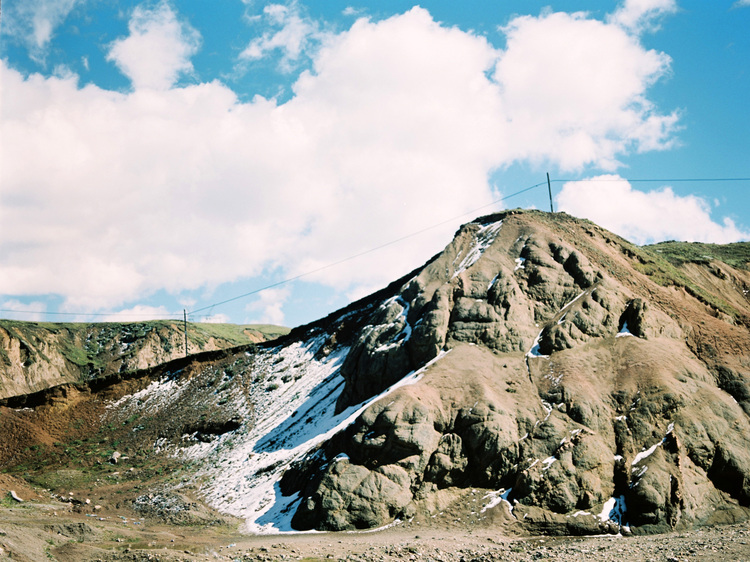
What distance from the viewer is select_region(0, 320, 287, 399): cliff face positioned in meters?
79.7

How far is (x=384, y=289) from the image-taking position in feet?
181

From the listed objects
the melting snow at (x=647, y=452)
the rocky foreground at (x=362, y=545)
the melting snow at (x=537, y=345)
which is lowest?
the rocky foreground at (x=362, y=545)

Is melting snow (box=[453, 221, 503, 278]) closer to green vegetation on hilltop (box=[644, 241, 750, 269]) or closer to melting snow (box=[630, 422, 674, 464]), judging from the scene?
melting snow (box=[630, 422, 674, 464])

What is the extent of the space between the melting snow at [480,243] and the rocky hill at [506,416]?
0.16 m

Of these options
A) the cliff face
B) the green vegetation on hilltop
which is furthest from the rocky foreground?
the cliff face

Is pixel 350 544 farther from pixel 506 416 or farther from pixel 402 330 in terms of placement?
pixel 402 330

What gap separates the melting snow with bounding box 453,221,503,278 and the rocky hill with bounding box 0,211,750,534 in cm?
16

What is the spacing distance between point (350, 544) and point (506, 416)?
392 inches

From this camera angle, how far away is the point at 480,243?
134ft

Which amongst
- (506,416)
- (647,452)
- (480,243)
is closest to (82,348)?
(480,243)

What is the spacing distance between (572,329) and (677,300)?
9785 mm

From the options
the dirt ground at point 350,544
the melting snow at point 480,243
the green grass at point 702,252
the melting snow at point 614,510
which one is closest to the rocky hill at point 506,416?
the melting snow at point 614,510

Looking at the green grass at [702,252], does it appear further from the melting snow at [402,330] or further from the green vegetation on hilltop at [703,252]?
the melting snow at [402,330]

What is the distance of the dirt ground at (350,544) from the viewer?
1848cm
